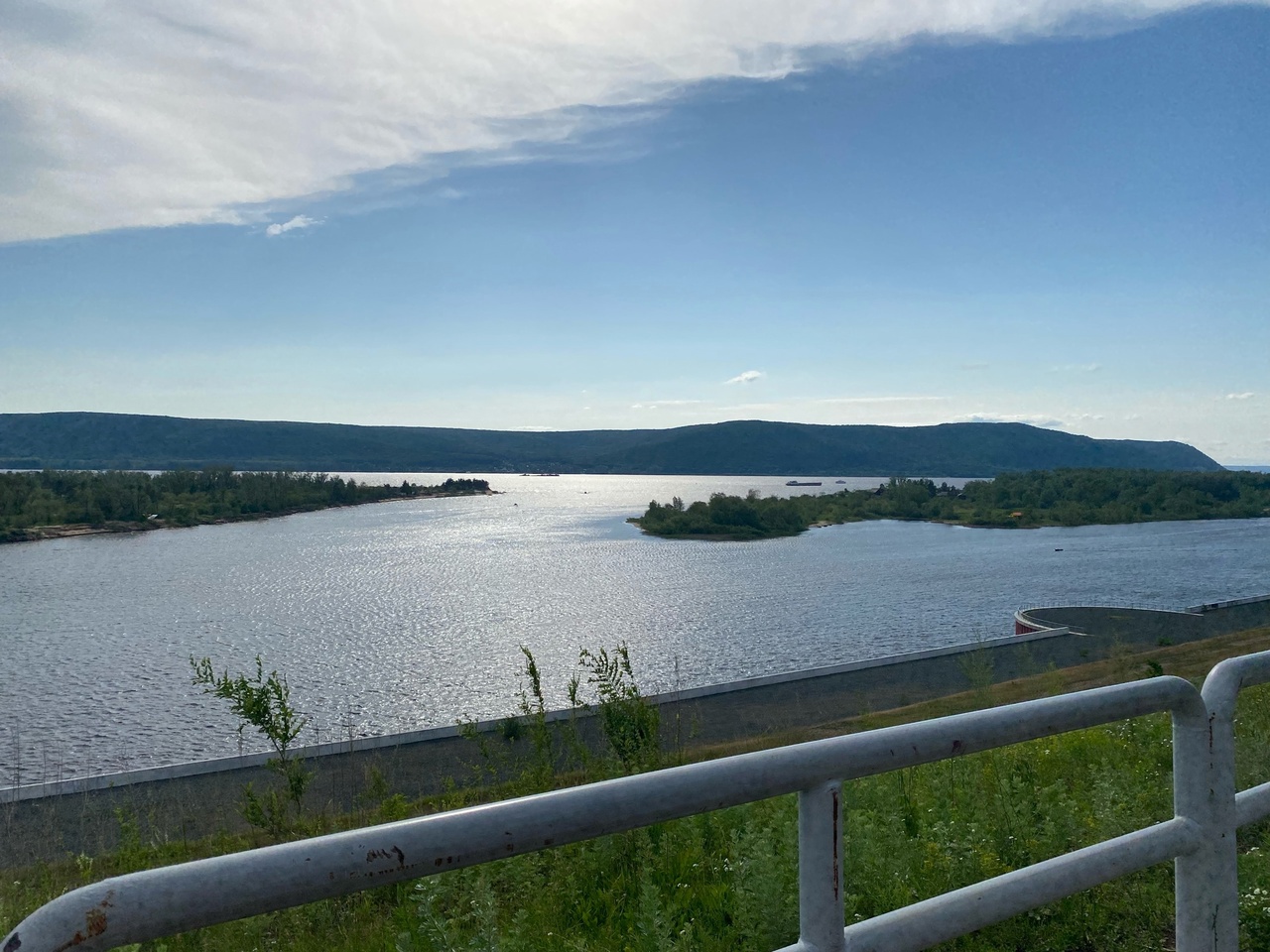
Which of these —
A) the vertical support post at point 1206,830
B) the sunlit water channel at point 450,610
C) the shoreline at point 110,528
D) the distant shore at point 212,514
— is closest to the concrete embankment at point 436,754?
the sunlit water channel at point 450,610

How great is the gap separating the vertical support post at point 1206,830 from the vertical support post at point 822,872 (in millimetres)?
1163

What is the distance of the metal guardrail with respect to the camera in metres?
1.18

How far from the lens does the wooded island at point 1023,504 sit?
11331cm

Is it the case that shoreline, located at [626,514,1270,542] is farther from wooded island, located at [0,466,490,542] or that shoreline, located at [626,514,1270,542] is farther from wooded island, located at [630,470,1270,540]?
wooded island, located at [0,466,490,542]

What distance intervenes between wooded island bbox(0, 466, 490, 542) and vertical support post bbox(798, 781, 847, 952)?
120 meters

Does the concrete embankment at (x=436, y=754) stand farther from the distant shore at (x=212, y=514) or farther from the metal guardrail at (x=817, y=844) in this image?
the distant shore at (x=212, y=514)

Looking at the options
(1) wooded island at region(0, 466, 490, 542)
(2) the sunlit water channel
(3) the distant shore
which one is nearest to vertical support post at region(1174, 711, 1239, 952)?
(2) the sunlit water channel

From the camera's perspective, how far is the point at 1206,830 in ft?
7.80

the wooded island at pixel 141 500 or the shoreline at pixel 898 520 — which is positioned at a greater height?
the wooded island at pixel 141 500

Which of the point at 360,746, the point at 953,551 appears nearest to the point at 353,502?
the point at 953,551

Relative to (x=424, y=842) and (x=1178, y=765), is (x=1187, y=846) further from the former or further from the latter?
(x=424, y=842)

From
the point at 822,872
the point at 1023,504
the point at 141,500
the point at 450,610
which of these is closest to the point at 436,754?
the point at 822,872

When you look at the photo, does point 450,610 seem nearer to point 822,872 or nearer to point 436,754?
point 436,754

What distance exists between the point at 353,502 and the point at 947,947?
561ft
